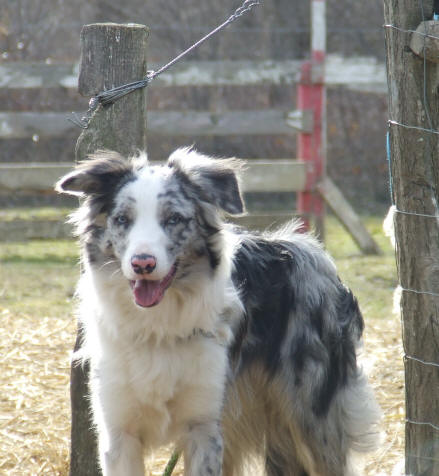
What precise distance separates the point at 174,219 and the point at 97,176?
40 cm

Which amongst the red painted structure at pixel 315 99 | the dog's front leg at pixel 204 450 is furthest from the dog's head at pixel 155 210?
the red painted structure at pixel 315 99

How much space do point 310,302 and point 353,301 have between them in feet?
1.03

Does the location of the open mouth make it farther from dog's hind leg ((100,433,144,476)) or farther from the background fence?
the background fence

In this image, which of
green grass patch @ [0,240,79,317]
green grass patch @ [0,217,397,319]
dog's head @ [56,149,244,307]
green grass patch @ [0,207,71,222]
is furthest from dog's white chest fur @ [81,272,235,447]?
green grass patch @ [0,207,71,222]

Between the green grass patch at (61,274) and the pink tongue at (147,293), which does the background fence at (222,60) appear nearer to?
the green grass patch at (61,274)

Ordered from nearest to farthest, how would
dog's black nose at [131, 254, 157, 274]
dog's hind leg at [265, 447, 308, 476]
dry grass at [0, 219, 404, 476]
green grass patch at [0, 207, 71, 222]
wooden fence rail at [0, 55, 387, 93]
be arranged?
1. dog's black nose at [131, 254, 157, 274]
2. dog's hind leg at [265, 447, 308, 476]
3. dry grass at [0, 219, 404, 476]
4. wooden fence rail at [0, 55, 387, 93]
5. green grass patch at [0, 207, 71, 222]

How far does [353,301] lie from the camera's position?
4.54 metres

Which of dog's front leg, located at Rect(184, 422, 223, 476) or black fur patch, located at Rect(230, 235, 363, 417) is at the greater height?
black fur patch, located at Rect(230, 235, 363, 417)

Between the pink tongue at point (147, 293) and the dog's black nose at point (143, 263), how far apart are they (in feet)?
0.46

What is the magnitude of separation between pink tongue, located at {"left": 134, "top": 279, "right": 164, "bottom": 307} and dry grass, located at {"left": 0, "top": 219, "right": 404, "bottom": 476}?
1.52 metres

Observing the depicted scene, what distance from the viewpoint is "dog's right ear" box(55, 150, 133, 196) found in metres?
3.79

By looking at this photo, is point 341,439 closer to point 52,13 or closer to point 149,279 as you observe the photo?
point 149,279

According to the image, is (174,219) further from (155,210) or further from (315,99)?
(315,99)

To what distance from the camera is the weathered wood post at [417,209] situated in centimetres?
362
